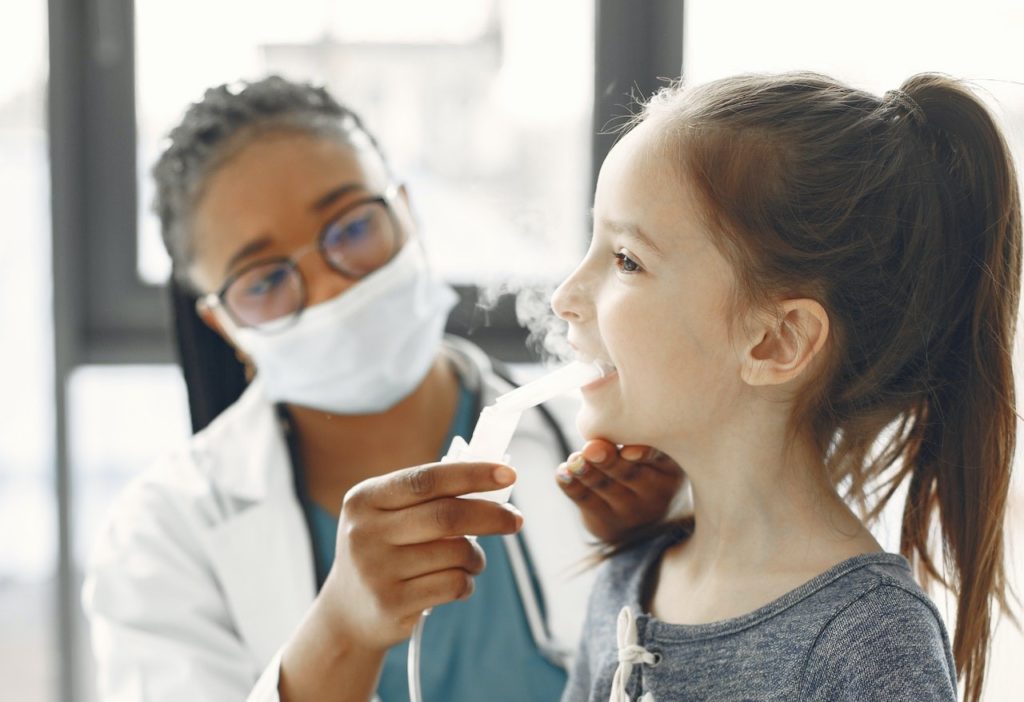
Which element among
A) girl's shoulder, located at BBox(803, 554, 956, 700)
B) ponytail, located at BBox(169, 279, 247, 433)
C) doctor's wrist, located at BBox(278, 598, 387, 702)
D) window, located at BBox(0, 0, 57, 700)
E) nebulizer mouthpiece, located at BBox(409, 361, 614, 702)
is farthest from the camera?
window, located at BBox(0, 0, 57, 700)

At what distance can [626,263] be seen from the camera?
2.83 feet

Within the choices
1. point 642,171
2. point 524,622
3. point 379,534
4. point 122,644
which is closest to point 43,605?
point 122,644

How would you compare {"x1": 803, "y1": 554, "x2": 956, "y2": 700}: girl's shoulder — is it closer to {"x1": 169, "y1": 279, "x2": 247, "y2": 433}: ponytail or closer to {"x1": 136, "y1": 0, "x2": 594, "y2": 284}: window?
{"x1": 169, "y1": 279, "x2": 247, "y2": 433}: ponytail

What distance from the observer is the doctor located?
1261mm

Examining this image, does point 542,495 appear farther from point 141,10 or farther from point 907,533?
point 141,10

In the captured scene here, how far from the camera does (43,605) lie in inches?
83.7

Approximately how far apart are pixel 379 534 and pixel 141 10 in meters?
1.63

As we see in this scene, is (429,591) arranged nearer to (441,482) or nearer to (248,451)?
(441,482)

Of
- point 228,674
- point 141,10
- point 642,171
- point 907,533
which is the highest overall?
point 141,10

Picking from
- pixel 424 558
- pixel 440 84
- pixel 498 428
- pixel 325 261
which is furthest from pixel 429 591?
pixel 440 84

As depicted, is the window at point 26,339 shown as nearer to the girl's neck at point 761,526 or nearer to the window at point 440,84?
the window at point 440,84

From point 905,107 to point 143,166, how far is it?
1.70 m

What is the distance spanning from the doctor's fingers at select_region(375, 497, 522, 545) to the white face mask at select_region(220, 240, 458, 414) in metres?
0.52

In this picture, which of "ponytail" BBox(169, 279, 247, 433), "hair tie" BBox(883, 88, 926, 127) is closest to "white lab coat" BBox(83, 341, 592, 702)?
"ponytail" BBox(169, 279, 247, 433)
